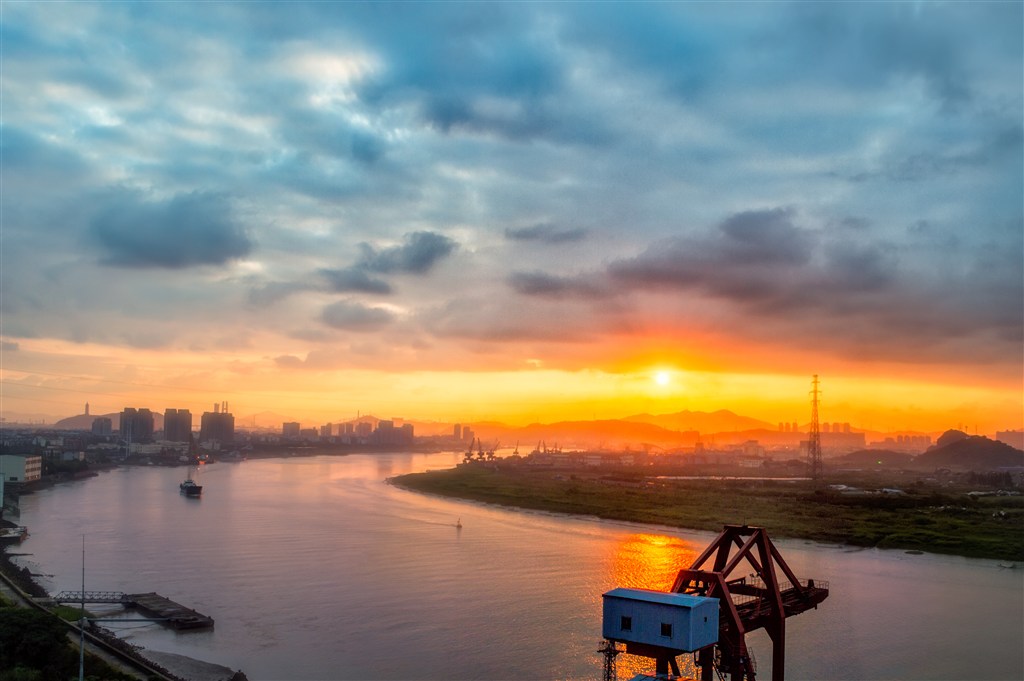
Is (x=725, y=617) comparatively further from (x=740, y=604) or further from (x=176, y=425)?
(x=176, y=425)

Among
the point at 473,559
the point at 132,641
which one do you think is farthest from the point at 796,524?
the point at 132,641

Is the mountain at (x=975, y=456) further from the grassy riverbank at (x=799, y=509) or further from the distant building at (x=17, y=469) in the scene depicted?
the distant building at (x=17, y=469)

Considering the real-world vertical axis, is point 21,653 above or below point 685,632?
below

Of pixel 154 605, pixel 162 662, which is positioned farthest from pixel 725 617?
pixel 154 605

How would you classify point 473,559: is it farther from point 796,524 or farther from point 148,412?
point 148,412

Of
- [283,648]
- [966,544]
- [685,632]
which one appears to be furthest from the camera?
[966,544]
